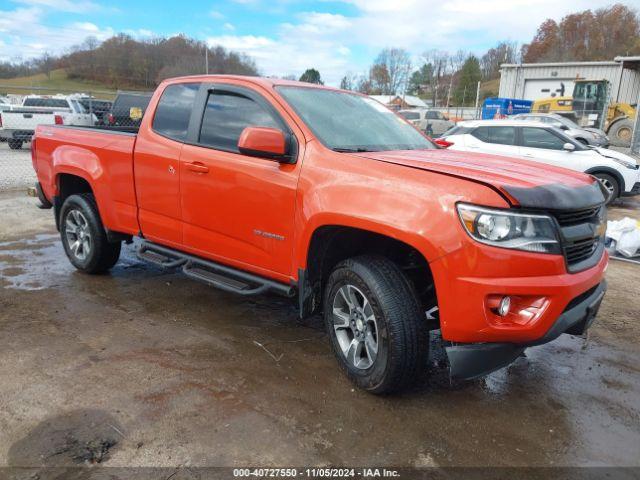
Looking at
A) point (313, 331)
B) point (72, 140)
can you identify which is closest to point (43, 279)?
A: point (72, 140)

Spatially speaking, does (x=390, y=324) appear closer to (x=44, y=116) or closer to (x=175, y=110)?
(x=175, y=110)

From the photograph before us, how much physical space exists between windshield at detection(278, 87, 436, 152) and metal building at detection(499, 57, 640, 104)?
3516 centimetres

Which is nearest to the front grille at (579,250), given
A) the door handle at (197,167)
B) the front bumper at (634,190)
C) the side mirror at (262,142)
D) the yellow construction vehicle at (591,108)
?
the side mirror at (262,142)

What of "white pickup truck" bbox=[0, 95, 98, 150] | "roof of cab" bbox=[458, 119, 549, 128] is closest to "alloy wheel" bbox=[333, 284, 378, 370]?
"roof of cab" bbox=[458, 119, 549, 128]

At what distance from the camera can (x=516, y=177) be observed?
9.43 ft

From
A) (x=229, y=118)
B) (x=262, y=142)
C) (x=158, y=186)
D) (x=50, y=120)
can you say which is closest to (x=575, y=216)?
(x=262, y=142)

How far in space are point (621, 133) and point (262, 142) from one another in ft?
84.6

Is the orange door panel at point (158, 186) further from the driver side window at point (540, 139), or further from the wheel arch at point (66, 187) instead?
the driver side window at point (540, 139)

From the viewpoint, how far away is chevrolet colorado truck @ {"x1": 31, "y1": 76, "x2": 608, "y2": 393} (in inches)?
102

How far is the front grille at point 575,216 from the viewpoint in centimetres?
274

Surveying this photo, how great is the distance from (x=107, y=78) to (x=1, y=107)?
593 inches

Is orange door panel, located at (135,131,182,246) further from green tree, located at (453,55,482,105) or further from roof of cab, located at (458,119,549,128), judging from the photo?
green tree, located at (453,55,482,105)

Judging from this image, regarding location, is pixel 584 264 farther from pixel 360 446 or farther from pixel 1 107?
pixel 1 107

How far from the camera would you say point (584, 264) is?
9.39 ft
